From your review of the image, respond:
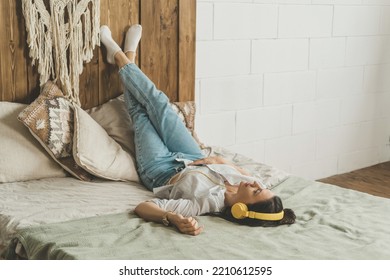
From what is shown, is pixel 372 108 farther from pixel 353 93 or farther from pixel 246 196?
pixel 246 196

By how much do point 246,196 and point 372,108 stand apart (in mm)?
2431

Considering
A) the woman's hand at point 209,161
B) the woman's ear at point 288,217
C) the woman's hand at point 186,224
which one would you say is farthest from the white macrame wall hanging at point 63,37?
the woman's ear at point 288,217

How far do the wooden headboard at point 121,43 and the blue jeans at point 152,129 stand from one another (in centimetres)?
15

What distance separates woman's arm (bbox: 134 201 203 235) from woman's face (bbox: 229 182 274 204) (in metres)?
0.22

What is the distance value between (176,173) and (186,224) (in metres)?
0.58

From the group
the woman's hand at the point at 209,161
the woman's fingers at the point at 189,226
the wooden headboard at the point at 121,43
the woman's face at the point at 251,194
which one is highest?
the wooden headboard at the point at 121,43

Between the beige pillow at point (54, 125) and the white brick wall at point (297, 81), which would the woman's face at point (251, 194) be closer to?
the beige pillow at point (54, 125)

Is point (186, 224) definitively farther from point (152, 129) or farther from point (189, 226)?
point (152, 129)

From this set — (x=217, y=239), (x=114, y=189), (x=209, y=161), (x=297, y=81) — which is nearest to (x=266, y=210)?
(x=217, y=239)

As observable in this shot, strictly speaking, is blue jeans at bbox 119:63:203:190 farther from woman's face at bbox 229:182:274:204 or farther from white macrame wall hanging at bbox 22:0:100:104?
woman's face at bbox 229:182:274:204

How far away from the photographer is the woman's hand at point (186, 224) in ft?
6.81

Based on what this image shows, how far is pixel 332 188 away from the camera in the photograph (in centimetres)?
268

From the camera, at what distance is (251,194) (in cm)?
224
